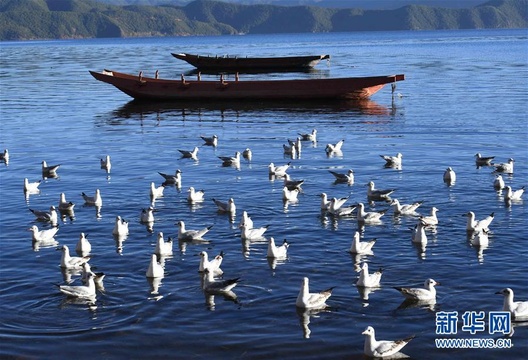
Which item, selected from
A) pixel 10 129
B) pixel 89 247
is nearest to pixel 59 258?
pixel 89 247

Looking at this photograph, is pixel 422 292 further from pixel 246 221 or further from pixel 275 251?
pixel 246 221

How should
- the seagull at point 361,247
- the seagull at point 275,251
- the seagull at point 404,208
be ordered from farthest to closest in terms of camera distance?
the seagull at point 404,208 < the seagull at point 361,247 < the seagull at point 275,251

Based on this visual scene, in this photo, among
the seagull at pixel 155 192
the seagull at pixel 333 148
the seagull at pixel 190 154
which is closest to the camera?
the seagull at pixel 155 192

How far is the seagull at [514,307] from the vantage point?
19.2 meters

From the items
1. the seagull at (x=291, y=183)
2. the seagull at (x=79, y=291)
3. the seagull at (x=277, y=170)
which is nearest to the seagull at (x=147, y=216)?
the seagull at (x=291, y=183)

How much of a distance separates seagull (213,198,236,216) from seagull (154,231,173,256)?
4707 millimetres

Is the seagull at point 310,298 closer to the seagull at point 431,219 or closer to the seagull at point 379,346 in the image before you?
the seagull at point 379,346

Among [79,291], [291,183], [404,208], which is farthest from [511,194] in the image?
[79,291]

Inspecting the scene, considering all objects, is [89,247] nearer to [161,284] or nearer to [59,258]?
[59,258]

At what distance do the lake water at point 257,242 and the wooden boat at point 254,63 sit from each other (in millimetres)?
46709

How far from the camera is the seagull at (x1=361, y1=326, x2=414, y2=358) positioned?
17.4 metres

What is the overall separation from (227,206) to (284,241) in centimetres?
432

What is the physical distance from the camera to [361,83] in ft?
205

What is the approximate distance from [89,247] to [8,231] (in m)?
4.37
